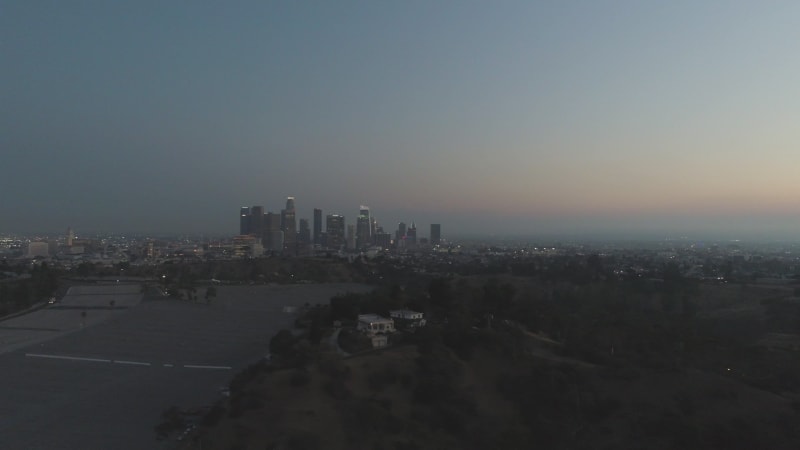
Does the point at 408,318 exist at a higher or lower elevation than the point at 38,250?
lower

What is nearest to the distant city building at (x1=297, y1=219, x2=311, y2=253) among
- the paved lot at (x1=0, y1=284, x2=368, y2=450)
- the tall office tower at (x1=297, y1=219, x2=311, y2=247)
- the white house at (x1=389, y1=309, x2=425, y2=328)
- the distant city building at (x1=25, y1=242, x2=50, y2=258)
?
the tall office tower at (x1=297, y1=219, x2=311, y2=247)

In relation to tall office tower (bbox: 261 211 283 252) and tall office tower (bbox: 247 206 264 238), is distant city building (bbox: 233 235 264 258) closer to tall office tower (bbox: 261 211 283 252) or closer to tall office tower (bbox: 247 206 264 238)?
tall office tower (bbox: 261 211 283 252)

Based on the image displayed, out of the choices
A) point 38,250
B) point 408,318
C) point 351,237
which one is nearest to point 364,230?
point 351,237

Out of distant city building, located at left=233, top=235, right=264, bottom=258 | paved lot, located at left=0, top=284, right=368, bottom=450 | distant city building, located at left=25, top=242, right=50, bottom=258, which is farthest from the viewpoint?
distant city building, located at left=25, top=242, right=50, bottom=258

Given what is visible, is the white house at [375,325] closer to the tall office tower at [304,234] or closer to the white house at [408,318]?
the white house at [408,318]

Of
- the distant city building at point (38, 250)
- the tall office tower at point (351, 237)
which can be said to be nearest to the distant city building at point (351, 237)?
the tall office tower at point (351, 237)

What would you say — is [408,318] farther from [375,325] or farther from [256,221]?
[256,221]

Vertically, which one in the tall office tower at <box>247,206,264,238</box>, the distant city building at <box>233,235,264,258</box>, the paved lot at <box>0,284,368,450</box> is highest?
the tall office tower at <box>247,206,264,238</box>
